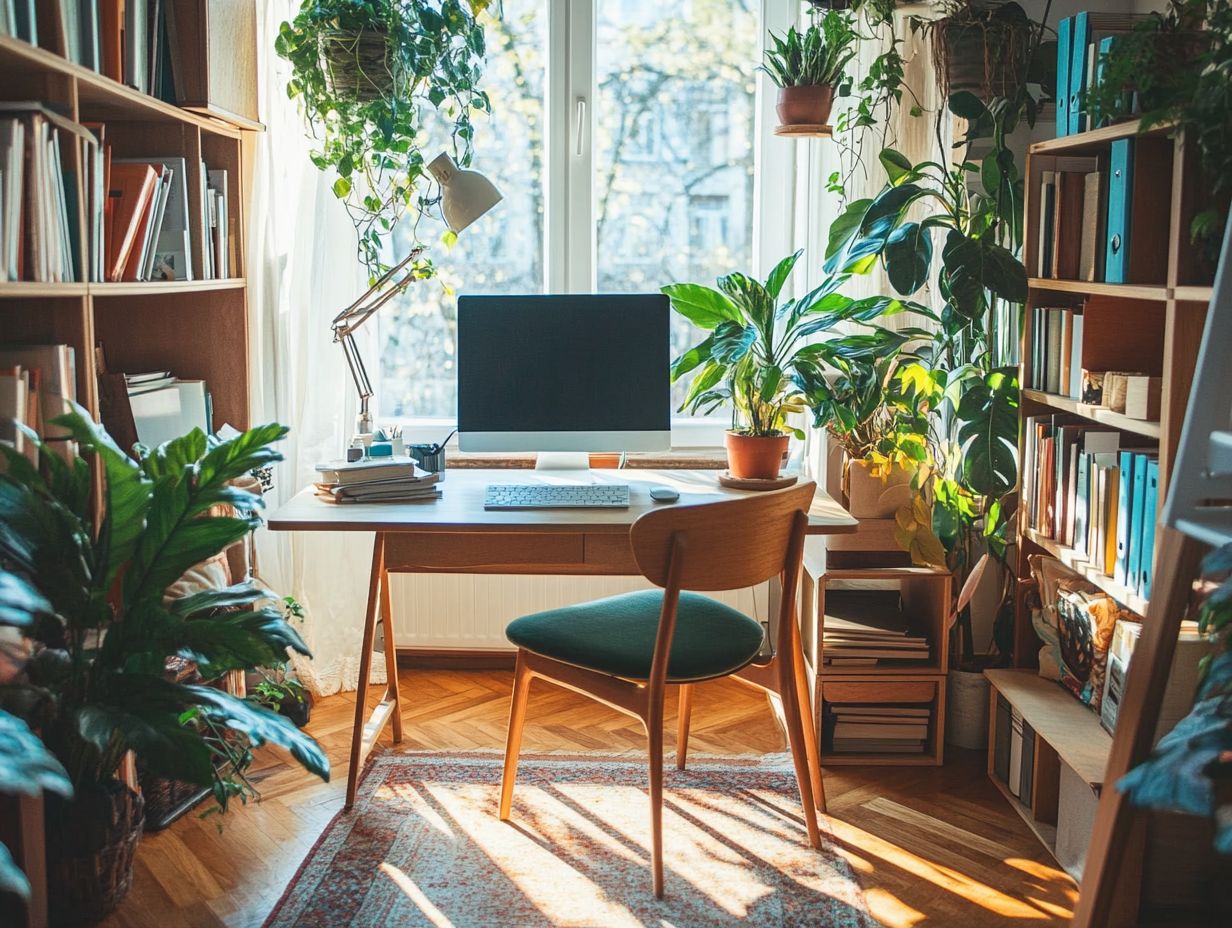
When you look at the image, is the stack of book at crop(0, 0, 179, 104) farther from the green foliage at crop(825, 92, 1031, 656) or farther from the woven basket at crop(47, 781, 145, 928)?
the green foliage at crop(825, 92, 1031, 656)

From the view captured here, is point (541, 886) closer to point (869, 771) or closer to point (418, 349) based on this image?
point (869, 771)

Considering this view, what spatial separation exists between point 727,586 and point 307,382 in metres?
1.54

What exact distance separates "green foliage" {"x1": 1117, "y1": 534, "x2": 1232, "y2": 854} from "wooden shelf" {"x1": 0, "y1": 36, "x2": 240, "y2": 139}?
1.98 m

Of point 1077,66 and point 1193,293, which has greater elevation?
point 1077,66

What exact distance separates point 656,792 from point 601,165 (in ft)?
6.47

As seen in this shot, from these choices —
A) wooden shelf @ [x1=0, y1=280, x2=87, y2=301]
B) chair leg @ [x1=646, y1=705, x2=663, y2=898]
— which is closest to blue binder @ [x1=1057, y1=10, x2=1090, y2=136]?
chair leg @ [x1=646, y1=705, x2=663, y2=898]

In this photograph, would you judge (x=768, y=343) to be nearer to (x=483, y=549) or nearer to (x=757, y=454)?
(x=757, y=454)

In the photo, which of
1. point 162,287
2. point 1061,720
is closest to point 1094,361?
point 1061,720

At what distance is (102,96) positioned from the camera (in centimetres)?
244

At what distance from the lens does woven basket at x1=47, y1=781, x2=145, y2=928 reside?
2.19m

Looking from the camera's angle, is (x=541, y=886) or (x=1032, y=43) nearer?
(x=541, y=886)

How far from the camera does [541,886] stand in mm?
2398

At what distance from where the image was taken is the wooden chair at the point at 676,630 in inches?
89.4

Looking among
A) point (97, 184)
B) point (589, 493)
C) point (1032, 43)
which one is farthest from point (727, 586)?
point (1032, 43)
